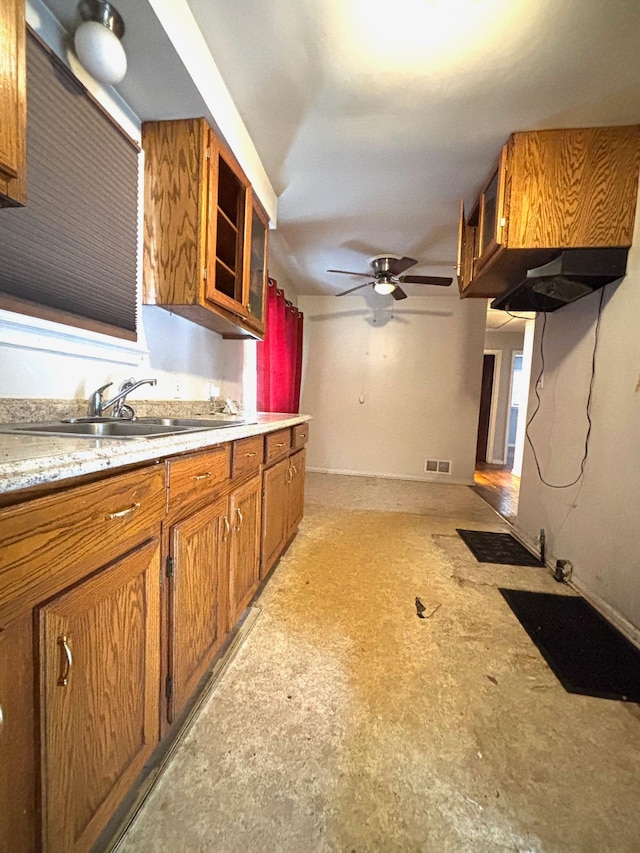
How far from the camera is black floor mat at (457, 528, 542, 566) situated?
7.63 ft

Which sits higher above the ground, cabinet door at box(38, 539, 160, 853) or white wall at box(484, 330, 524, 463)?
white wall at box(484, 330, 524, 463)

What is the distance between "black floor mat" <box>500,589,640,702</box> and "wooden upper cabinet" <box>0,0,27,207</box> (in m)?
2.23

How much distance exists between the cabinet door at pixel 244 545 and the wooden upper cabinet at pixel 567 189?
5.88 ft

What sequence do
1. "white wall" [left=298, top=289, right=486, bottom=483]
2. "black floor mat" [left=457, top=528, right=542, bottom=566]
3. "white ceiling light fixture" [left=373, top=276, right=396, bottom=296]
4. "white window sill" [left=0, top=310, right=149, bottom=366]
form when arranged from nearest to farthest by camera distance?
"white window sill" [left=0, top=310, right=149, bottom=366], "black floor mat" [left=457, top=528, right=542, bottom=566], "white ceiling light fixture" [left=373, top=276, right=396, bottom=296], "white wall" [left=298, top=289, right=486, bottom=483]

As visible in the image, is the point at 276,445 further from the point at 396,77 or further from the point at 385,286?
the point at 385,286

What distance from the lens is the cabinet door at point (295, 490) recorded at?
2.22 m

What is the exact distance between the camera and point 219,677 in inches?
50.3

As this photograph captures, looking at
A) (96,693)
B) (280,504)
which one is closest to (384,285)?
(280,504)

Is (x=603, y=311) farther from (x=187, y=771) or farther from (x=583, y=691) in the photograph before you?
(x=187, y=771)

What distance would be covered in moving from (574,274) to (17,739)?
96.9 inches

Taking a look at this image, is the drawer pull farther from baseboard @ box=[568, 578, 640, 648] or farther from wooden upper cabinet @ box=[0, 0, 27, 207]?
baseboard @ box=[568, 578, 640, 648]

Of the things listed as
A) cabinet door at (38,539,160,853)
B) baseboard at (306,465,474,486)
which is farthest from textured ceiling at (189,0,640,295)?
baseboard at (306,465,474,486)

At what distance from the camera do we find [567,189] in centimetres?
176

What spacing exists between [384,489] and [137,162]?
11.7 feet
